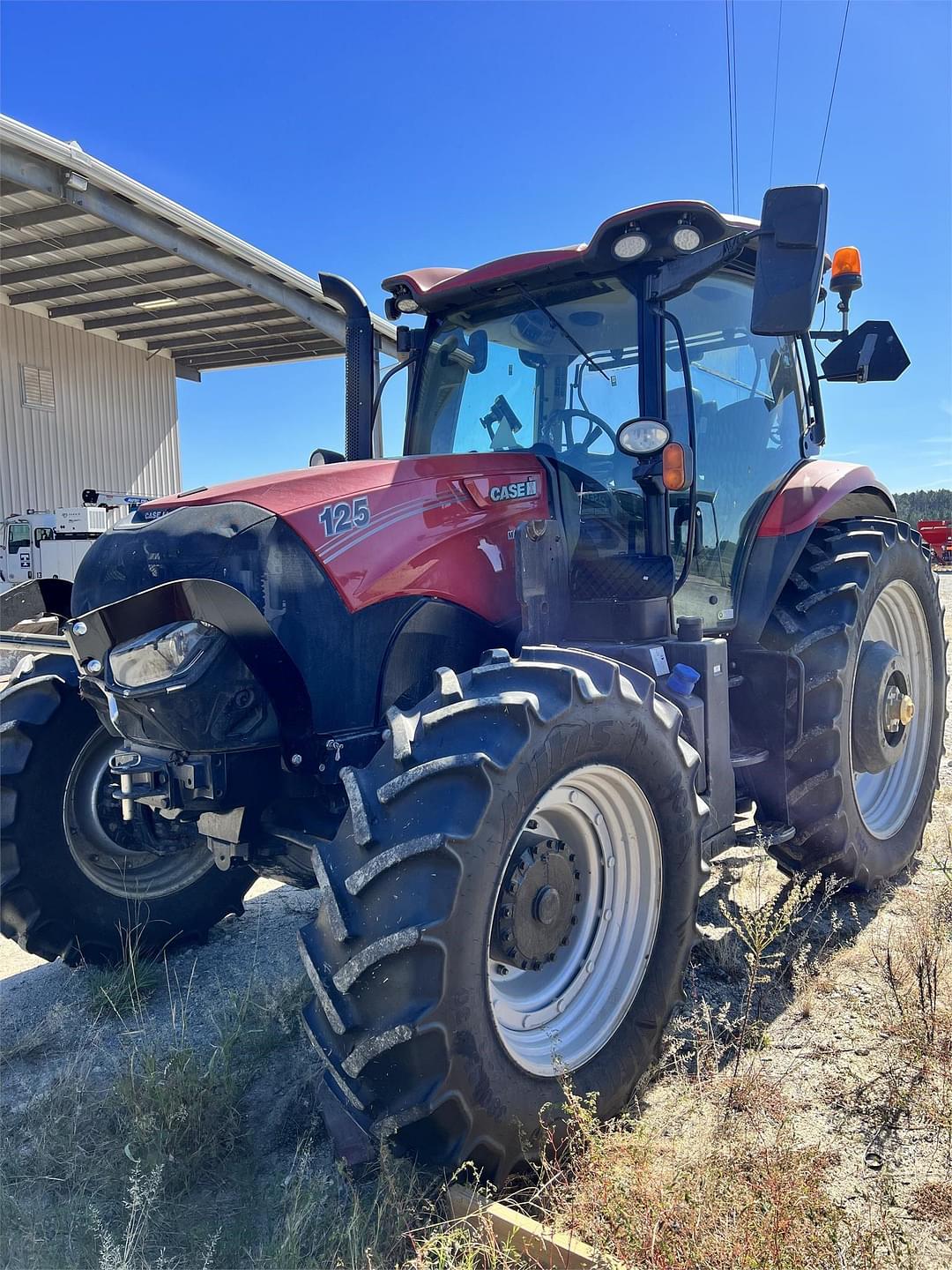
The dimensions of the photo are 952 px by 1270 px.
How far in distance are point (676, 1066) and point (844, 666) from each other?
167 centimetres

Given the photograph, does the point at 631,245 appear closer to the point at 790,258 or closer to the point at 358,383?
the point at 790,258

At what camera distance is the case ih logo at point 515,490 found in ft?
10.3

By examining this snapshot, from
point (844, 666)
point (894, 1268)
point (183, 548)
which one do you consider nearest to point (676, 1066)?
point (894, 1268)

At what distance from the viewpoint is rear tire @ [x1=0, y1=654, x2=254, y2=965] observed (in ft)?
11.0

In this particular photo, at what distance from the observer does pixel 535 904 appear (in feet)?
8.04

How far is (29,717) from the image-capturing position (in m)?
3.39

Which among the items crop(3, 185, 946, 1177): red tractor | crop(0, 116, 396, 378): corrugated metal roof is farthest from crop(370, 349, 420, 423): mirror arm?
crop(0, 116, 396, 378): corrugated metal roof

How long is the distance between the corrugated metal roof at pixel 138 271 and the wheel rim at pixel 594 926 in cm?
1096

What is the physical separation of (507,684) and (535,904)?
22.8 inches

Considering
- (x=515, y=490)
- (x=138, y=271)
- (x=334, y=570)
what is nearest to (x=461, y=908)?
(x=334, y=570)

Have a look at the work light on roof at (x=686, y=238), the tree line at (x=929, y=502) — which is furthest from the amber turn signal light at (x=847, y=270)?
the tree line at (x=929, y=502)

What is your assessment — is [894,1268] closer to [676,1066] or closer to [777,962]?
[676,1066]

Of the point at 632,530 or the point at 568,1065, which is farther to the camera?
the point at 632,530

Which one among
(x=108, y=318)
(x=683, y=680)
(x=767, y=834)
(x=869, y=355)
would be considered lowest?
(x=767, y=834)
